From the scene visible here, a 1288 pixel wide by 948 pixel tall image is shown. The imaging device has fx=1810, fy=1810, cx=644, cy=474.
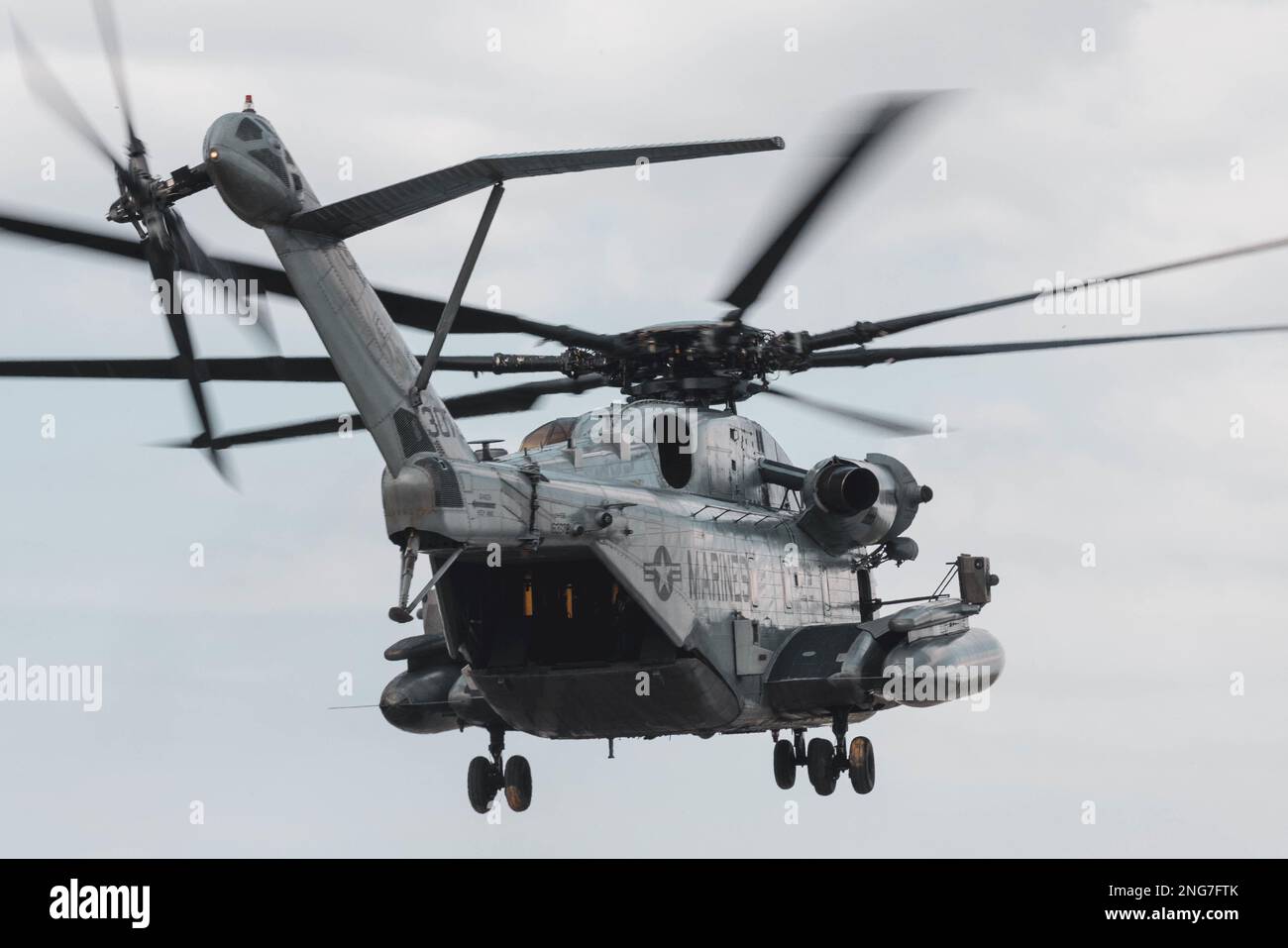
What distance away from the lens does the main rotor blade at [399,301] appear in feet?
60.9

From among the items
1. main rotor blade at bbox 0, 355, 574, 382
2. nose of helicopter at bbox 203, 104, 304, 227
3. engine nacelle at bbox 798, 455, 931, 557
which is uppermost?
nose of helicopter at bbox 203, 104, 304, 227

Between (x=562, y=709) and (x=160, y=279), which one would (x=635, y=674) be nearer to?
(x=562, y=709)

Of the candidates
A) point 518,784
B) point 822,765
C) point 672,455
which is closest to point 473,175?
point 672,455

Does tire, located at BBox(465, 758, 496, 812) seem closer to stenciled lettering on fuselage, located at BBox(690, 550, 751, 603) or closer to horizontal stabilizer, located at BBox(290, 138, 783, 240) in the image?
stenciled lettering on fuselage, located at BBox(690, 550, 751, 603)

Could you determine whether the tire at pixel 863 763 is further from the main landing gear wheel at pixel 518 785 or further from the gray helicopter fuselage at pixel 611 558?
the main landing gear wheel at pixel 518 785

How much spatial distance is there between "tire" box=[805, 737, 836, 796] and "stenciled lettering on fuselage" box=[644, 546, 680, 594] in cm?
437

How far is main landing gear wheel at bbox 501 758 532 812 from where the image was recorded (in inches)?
1036

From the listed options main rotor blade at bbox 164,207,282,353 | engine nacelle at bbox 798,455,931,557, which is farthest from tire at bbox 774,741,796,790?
main rotor blade at bbox 164,207,282,353

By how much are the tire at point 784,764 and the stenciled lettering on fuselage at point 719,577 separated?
11.5 ft

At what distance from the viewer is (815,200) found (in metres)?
22.6

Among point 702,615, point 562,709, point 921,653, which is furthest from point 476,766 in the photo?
point 921,653

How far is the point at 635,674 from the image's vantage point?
23.6 m

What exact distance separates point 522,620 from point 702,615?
2.41 metres

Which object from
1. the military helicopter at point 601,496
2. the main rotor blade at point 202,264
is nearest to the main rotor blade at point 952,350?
the military helicopter at point 601,496
